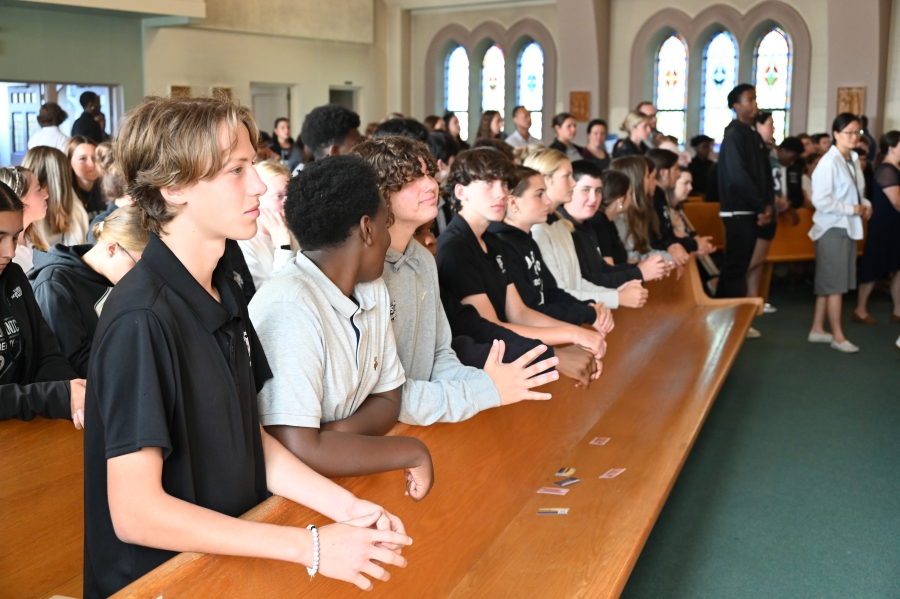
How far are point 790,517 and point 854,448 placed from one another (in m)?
1.09

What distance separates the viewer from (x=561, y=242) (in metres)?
4.45

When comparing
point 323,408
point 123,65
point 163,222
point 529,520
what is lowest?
point 529,520

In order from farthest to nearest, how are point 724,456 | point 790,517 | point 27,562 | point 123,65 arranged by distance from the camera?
point 123,65 < point 724,456 < point 790,517 < point 27,562

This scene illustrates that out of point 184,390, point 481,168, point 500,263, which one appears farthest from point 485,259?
point 184,390

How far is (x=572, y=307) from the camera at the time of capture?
3723 mm

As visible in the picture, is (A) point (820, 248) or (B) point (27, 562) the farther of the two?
(A) point (820, 248)

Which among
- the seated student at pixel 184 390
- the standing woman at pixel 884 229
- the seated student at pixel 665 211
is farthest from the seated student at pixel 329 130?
the standing woman at pixel 884 229

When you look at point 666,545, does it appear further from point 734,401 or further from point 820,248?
point 820,248

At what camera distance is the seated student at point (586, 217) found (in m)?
4.75

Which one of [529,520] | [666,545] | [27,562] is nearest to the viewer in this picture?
[27,562]

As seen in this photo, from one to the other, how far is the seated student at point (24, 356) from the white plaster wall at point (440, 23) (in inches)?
523

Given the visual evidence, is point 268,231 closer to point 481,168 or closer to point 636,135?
point 481,168

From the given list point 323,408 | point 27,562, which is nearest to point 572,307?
point 323,408

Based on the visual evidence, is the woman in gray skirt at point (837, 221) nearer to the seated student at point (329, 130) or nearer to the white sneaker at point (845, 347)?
the white sneaker at point (845, 347)
